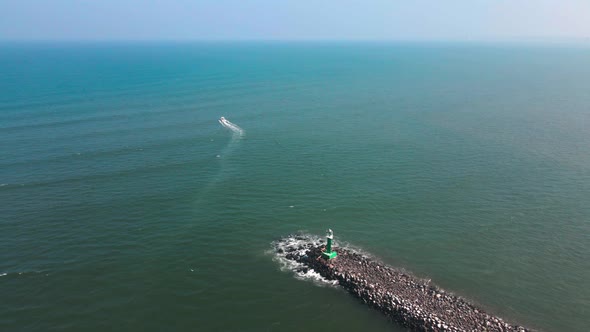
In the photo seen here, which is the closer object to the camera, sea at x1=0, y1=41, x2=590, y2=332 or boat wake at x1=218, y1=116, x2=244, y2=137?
sea at x1=0, y1=41, x2=590, y2=332

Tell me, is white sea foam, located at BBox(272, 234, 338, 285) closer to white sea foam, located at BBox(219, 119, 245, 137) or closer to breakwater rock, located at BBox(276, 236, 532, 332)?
breakwater rock, located at BBox(276, 236, 532, 332)

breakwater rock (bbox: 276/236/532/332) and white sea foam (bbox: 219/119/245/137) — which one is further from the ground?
white sea foam (bbox: 219/119/245/137)

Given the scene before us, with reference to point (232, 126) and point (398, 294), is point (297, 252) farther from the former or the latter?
point (232, 126)

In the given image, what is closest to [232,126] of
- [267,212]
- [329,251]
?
[267,212]

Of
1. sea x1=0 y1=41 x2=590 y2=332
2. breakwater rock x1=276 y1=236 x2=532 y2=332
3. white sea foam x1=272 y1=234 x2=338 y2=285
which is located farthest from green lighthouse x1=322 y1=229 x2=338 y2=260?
sea x1=0 y1=41 x2=590 y2=332

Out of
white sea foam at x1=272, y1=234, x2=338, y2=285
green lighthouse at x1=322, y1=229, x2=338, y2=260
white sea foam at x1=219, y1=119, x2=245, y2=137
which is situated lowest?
white sea foam at x1=272, y1=234, x2=338, y2=285

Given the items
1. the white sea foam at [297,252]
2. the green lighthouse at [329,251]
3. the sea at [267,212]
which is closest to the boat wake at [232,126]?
the sea at [267,212]
